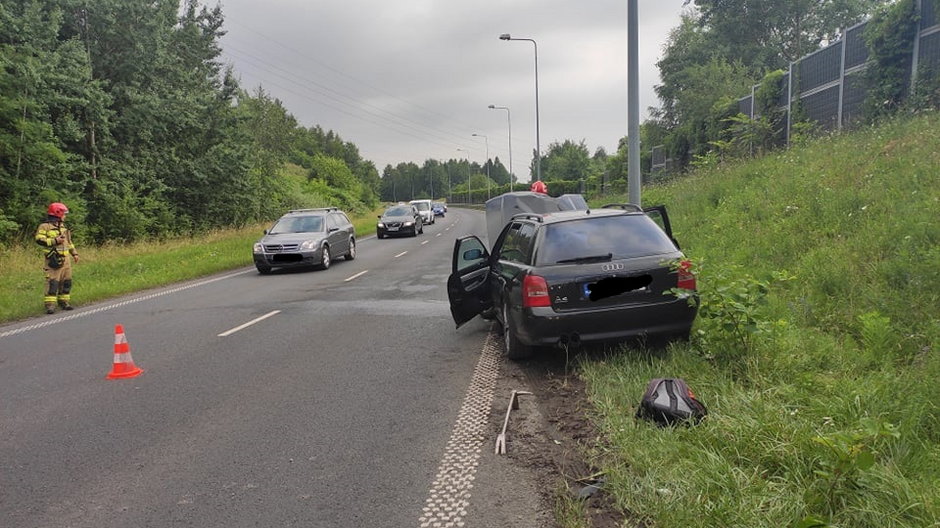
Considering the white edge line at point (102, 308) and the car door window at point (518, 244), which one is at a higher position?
the car door window at point (518, 244)

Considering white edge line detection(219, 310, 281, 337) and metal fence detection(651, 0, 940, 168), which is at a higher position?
metal fence detection(651, 0, 940, 168)

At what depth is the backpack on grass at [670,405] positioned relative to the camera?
395 centimetres

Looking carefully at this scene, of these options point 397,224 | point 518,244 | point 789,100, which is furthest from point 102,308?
point 397,224

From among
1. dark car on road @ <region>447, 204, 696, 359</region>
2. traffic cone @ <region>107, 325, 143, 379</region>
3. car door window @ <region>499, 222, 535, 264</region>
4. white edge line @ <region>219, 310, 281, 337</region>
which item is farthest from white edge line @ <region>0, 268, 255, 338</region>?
dark car on road @ <region>447, 204, 696, 359</region>

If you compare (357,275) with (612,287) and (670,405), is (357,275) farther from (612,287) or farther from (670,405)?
(670,405)

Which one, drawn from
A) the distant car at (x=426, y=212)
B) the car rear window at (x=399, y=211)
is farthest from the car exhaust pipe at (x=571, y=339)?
the distant car at (x=426, y=212)

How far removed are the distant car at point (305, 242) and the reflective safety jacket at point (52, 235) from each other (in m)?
5.11

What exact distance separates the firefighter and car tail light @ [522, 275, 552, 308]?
8813 millimetres

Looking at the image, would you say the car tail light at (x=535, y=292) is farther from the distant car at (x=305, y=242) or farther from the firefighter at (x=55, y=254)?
the distant car at (x=305, y=242)

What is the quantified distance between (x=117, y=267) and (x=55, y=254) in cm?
587

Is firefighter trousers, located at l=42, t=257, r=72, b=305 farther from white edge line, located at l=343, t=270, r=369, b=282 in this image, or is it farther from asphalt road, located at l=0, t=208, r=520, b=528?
white edge line, located at l=343, t=270, r=369, b=282

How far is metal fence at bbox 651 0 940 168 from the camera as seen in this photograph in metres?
13.0

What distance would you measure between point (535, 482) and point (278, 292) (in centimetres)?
976

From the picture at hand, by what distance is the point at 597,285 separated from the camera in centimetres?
552
